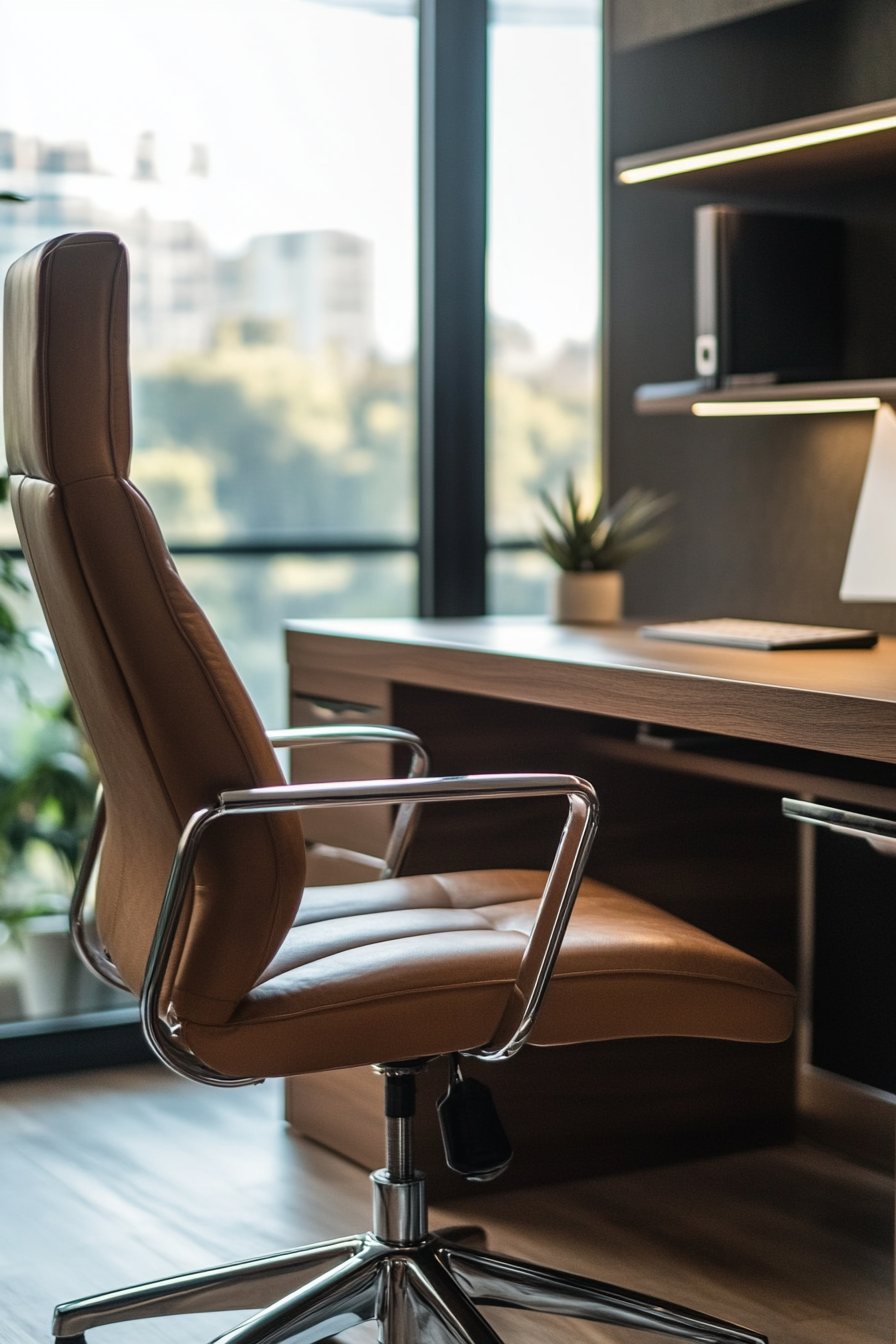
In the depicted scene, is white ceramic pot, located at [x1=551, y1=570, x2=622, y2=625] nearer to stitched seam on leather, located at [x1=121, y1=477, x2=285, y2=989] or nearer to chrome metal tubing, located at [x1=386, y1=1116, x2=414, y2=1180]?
chrome metal tubing, located at [x1=386, y1=1116, x2=414, y2=1180]

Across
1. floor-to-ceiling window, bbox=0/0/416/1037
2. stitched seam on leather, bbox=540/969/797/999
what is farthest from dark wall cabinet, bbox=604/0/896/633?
stitched seam on leather, bbox=540/969/797/999

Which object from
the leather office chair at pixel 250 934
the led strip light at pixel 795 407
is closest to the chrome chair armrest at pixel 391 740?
the leather office chair at pixel 250 934

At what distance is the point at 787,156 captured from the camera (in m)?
2.74

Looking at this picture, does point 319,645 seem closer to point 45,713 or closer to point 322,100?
point 45,713

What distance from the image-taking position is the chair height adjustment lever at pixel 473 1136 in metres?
1.83

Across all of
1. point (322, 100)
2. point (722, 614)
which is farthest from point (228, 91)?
point (722, 614)

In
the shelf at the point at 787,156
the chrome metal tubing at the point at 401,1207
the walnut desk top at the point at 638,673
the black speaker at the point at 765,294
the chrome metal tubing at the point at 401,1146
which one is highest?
the shelf at the point at 787,156

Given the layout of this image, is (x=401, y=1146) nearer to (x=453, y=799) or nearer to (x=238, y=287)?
(x=453, y=799)

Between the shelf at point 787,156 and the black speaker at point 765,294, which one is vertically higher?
the shelf at point 787,156

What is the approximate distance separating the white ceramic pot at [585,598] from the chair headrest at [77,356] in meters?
1.46

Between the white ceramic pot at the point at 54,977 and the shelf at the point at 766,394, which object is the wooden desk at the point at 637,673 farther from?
the white ceramic pot at the point at 54,977

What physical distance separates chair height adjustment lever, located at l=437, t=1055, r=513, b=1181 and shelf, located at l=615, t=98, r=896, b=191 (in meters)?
1.49

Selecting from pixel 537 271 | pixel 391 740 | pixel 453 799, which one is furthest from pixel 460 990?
pixel 537 271

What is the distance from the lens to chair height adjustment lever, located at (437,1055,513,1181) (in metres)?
1.83
